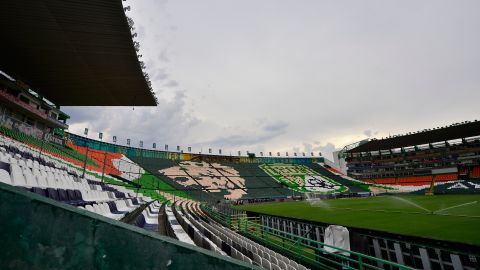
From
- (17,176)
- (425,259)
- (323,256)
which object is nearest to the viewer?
(17,176)

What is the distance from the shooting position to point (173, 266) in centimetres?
129

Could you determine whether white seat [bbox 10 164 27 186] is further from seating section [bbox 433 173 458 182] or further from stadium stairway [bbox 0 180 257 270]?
seating section [bbox 433 173 458 182]

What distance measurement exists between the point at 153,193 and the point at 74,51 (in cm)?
1880

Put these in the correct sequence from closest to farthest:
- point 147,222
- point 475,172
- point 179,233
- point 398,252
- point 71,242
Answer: point 71,242, point 179,233, point 147,222, point 398,252, point 475,172

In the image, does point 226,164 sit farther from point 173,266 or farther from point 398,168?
point 173,266

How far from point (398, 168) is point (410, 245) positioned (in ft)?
229

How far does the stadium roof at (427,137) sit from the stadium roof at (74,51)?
187 ft

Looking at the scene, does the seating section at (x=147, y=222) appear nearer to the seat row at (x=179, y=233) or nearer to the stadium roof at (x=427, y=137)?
the seat row at (x=179, y=233)

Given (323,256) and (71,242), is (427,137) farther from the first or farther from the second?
(71,242)

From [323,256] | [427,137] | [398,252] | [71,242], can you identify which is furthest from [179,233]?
[427,137]

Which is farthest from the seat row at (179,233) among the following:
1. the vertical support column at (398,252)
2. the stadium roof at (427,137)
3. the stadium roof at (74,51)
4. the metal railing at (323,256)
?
the stadium roof at (427,137)

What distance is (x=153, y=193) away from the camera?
3191 cm

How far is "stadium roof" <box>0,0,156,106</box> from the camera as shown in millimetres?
14508

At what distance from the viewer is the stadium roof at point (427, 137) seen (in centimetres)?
5213
